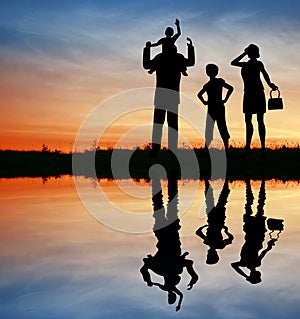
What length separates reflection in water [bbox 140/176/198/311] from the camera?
128 inches

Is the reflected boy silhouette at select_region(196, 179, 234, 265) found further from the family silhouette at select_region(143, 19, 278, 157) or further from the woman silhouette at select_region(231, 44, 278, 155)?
the woman silhouette at select_region(231, 44, 278, 155)

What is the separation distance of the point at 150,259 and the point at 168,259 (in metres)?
0.12

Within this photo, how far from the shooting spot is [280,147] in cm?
1791

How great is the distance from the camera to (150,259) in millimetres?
3885

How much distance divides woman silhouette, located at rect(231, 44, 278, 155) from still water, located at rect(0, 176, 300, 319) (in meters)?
7.69

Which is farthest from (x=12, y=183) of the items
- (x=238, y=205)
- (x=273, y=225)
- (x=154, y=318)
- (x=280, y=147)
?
(x=280, y=147)

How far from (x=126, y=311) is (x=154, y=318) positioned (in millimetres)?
165

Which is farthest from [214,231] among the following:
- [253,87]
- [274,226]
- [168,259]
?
[253,87]

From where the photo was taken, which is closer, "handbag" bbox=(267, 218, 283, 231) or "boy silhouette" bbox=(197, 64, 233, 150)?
"handbag" bbox=(267, 218, 283, 231)

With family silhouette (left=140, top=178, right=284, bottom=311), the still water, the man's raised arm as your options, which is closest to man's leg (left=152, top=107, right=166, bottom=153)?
the man's raised arm

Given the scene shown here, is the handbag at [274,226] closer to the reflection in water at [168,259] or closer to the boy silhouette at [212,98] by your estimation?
the reflection in water at [168,259]

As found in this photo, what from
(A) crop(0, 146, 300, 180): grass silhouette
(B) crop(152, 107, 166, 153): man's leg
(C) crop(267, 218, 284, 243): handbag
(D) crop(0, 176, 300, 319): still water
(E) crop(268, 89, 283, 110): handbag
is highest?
(E) crop(268, 89, 283, 110): handbag

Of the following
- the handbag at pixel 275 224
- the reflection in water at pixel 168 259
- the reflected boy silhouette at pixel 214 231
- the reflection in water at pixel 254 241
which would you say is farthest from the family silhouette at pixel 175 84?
the handbag at pixel 275 224

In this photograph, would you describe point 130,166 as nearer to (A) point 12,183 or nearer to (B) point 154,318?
(A) point 12,183
